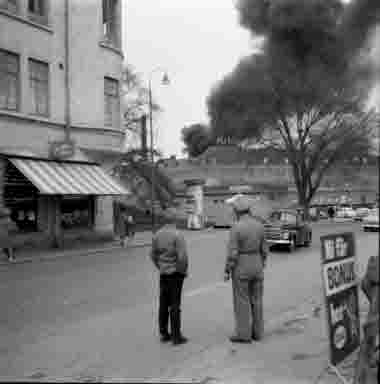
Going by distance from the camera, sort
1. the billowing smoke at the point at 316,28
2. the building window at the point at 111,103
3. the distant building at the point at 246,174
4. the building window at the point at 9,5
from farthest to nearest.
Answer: the distant building at the point at 246,174 → the building window at the point at 111,103 → the building window at the point at 9,5 → the billowing smoke at the point at 316,28

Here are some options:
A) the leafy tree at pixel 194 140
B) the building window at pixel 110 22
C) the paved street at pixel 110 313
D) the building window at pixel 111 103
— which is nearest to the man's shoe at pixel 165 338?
the paved street at pixel 110 313

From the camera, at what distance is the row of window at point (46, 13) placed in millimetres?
18922

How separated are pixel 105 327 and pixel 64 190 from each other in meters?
12.2

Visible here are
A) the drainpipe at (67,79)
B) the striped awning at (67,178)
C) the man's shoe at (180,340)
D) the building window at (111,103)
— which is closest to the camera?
the man's shoe at (180,340)

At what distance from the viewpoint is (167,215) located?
6859 mm

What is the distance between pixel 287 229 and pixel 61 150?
910 cm

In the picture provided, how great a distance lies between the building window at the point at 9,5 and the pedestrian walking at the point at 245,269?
1579 centimetres

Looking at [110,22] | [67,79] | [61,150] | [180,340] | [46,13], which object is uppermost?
[110,22]

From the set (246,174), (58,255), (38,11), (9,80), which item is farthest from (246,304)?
(246,174)

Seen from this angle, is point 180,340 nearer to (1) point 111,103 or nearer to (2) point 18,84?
(2) point 18,84

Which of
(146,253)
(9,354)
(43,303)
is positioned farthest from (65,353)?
(146,253)

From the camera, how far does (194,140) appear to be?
87.3 meters

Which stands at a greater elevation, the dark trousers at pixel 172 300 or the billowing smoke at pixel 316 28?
the billowing smoke at pixel 316 28

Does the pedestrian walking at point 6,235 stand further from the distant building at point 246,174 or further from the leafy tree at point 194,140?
the leafy tree at point 194,140
